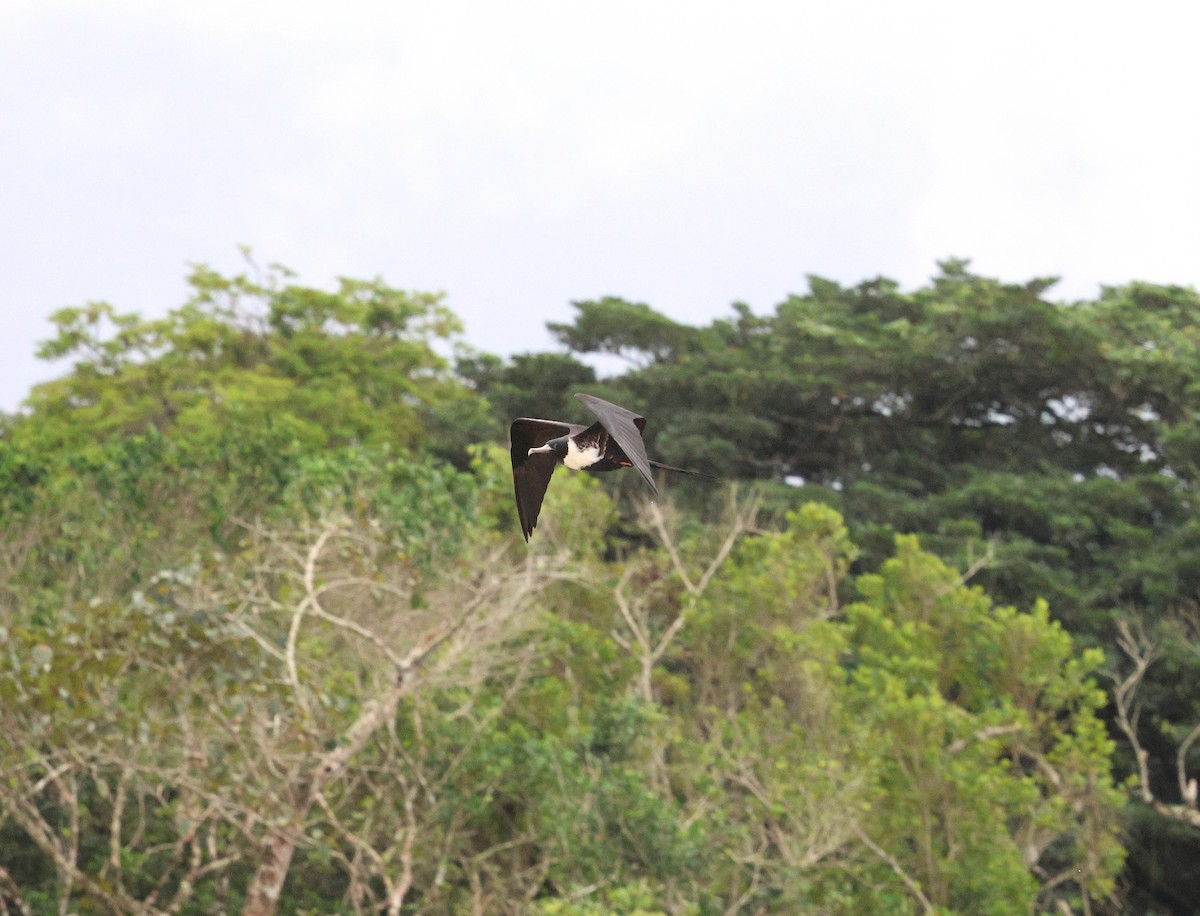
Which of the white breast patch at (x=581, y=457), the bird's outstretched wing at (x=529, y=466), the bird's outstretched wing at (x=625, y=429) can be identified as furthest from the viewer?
the bird's outstretched wing at (x=529, y=466)

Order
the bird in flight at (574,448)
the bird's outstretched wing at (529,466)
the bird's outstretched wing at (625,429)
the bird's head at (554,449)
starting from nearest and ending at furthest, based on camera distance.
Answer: the bird's outstretched wing at (625,429) < the bird in flight at (574,448) < the bird's head at (554,449) < the bird's outstretched wing at (529,466)

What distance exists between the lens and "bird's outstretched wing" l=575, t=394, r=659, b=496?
9.74ft

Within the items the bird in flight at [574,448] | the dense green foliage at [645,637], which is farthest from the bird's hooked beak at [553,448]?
the dense green foliage at [645,637]

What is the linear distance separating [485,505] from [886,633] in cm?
398

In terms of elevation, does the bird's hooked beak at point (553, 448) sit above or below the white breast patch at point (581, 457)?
above

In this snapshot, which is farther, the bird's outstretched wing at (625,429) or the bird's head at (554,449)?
the bird's head at (554,449)

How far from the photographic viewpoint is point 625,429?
10.5 ft

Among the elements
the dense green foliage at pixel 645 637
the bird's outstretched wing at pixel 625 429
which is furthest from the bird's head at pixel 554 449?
the dense green foliage at pixel 645 637

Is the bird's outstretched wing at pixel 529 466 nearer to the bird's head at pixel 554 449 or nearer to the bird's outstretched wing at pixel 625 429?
the bird's head at pixel 554 449

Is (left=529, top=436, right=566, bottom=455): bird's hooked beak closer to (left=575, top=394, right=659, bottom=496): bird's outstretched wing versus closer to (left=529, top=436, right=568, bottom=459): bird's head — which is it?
(left=529, top=436, right=568, bottom=459): bird's head

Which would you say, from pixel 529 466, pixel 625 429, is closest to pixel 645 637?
pixel 529 466

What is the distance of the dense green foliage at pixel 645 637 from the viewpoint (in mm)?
10484

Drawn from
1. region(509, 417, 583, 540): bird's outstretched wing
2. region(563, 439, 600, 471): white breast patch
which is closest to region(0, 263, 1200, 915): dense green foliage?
region(509, 417, 583, 540): bird's outstretched wing

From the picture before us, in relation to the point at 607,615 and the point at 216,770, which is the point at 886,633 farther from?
the point at 216,770
